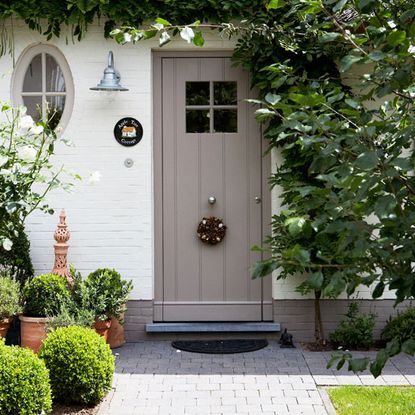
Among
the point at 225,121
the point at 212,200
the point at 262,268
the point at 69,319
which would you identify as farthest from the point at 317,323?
the point at 262,268

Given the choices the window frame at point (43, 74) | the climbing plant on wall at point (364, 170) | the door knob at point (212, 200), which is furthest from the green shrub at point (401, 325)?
the climbing plant on wall at point (364, 170)

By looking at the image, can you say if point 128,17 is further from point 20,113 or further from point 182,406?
point 182,406

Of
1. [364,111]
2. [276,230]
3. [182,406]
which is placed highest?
[364,111]

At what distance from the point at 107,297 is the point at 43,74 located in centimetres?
222

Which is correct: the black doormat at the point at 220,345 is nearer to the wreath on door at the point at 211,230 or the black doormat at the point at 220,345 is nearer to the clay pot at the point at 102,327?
the clay pot at the point at 102,327

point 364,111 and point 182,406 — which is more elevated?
point 364,111

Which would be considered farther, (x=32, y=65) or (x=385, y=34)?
(x=32, y=65)

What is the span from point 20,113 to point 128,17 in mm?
2857

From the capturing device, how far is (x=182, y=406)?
5203mm

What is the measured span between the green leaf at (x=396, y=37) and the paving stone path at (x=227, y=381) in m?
3.36

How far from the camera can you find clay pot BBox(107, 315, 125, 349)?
679cm

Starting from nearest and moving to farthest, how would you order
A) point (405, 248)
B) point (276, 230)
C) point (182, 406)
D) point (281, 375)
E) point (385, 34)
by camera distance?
point (405, 248) < point (385, 34) < point (182, 406) < point (281, 375) < point (276, 230)

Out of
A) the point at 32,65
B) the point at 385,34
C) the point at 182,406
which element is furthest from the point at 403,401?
the point at 32,65

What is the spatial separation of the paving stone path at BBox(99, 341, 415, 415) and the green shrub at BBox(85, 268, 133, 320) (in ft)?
1.31
